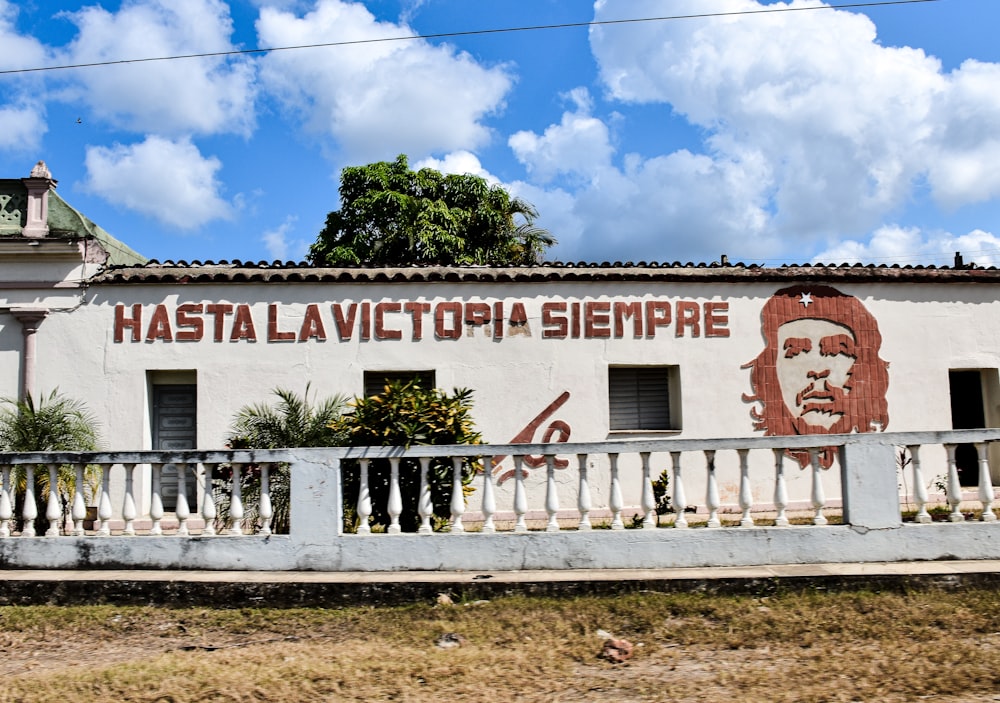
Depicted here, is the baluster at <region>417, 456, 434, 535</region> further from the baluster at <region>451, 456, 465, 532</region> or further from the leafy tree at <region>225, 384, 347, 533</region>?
the leafy tree at <region>225, 384, 347, 533</region>

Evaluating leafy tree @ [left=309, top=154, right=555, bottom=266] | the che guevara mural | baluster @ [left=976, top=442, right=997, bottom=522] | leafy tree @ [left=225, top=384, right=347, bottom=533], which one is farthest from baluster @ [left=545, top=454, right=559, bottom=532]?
leafy tree @ [left=309, top=154, right=555, bottom=266]

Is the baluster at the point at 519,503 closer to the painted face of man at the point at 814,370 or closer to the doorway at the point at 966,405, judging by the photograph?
the painted face of man at the point at 814,370

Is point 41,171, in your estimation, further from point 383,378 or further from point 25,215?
point 383,378

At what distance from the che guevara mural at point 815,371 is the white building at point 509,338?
19mm

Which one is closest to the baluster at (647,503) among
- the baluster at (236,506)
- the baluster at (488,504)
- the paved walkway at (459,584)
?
the paved walkway at (459,584)

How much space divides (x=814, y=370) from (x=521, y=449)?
6.12 metres

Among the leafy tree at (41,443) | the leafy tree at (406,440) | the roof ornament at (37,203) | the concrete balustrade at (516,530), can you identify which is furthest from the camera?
the roof ornament at (37,203)

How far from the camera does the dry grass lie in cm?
421

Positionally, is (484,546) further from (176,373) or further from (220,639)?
(176,373)

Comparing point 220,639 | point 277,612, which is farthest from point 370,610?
point 220,639

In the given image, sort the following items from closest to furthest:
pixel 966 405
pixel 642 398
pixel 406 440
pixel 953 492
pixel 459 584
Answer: pixel 459 584 → pixel 953 492 → pixel 406 440 → pixel 642 398 → pixel 966 405

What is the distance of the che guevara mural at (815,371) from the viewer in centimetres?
1044

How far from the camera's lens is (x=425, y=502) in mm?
5809
